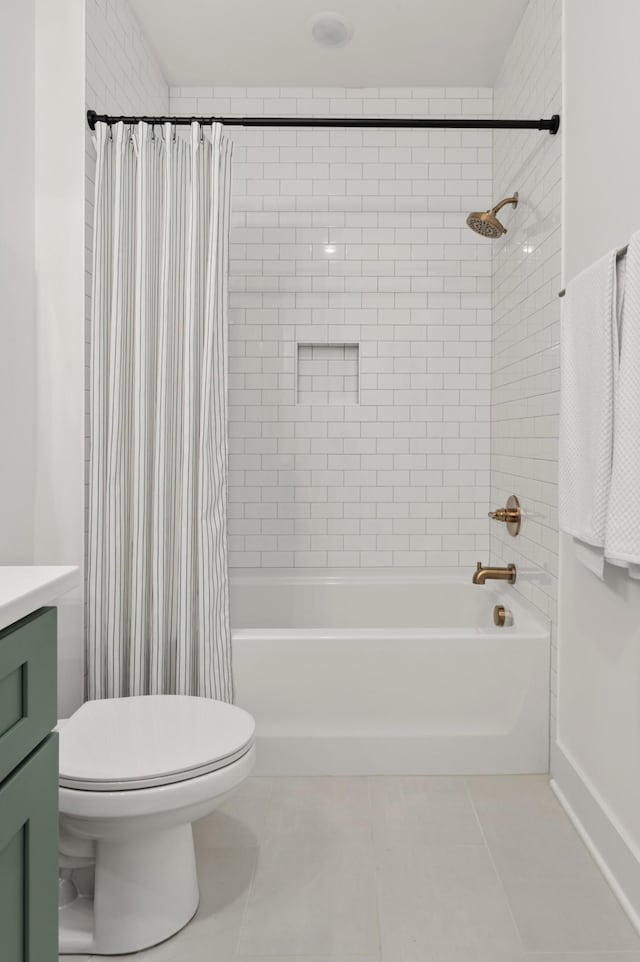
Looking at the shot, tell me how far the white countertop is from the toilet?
54 centimetres

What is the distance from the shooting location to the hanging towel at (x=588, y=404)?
63.0 inches

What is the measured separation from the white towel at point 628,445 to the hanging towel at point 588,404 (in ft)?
0.20

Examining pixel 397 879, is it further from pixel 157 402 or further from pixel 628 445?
pixel 157 402

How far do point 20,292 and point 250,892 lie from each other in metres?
1.76

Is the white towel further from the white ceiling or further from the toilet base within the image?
the white ceiling

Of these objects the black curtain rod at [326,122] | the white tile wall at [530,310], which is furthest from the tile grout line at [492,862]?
the black curtain rod at [326,122]

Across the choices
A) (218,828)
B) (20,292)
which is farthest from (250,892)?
(20,292)

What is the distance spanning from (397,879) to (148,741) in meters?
0.74

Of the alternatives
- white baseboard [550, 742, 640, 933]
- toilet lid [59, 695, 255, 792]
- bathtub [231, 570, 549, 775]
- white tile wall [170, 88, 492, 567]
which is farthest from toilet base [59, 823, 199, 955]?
white tile wall [170, 88, 492, 567]

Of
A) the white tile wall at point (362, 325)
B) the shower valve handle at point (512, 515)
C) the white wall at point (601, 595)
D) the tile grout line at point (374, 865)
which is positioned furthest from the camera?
the white tile wall at point (362, 325)

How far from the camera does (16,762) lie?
3.10 ft

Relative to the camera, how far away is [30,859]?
0.98 m

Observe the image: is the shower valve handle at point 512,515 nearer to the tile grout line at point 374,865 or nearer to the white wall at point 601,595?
the white wall at point 601,595

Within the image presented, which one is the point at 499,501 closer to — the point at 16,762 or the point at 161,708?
the point at 161,708
